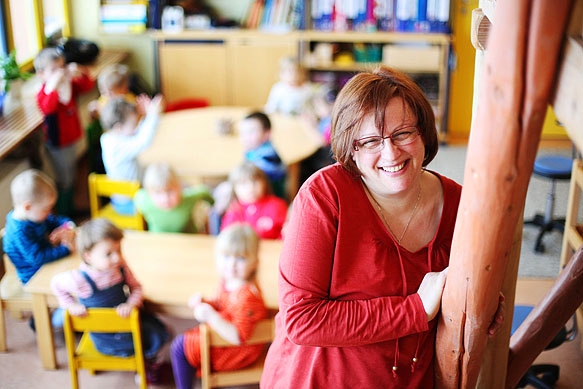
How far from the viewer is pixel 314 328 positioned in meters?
1.52

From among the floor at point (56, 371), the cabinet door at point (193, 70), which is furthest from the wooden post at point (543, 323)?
the cabinet door at point (193, 70)

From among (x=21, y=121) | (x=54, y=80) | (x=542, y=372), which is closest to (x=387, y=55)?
(x=54, y=80)

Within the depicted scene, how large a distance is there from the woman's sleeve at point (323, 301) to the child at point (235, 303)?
48.9 inches

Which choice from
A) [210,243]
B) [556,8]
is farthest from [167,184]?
[556,8]

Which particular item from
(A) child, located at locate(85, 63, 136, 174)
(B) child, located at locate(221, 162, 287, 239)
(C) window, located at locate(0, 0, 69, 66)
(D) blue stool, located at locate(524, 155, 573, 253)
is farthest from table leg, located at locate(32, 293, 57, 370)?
(D) blue stool, located at locate(524, 155, 573, 253)

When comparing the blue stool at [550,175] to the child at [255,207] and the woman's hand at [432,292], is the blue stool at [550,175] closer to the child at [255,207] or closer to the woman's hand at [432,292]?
the child at [255,207]

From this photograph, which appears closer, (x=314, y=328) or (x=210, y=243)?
(x=314, y=328)

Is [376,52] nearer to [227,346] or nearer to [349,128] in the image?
[227,346]

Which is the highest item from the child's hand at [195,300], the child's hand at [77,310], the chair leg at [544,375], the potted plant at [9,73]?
the potted plant at [9,73]

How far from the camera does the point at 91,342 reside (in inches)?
124

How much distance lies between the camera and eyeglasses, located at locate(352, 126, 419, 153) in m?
1.50

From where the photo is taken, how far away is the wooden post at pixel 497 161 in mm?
1132

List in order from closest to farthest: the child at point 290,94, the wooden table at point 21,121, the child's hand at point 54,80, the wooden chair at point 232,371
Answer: the wooden chair at point 232,371
the wooden table at point 21,121
the child's hand at point 54,80
the child at point 290,94

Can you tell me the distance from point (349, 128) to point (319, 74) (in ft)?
17.4
